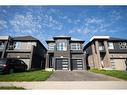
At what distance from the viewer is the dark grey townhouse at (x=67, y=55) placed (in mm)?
18594

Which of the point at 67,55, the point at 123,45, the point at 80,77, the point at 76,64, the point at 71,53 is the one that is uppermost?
the point at 123,45

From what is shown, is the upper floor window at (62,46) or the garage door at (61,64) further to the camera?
the upper floor window at (62,46)

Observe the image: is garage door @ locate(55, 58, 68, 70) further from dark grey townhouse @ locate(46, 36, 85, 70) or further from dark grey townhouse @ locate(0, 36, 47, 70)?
dark grey townhouse @ locate(0, 36, 47, 70)

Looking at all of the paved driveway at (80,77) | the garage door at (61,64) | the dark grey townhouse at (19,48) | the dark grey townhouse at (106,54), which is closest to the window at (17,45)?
the dark grey townhouse at (19,48)

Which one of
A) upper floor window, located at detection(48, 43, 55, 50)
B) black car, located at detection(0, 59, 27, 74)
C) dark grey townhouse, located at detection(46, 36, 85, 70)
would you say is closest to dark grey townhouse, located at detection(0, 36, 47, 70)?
upper floor window, located at detection(48, 43, 55, 50)

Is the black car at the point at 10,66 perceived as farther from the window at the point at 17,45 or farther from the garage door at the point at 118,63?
the garage door at the point at 118,63

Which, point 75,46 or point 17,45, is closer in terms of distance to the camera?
point 75,46

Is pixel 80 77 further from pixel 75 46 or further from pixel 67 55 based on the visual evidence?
pixel 75 46

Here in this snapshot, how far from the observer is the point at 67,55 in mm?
18812

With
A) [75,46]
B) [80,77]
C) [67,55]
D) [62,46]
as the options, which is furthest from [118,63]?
[80,77]

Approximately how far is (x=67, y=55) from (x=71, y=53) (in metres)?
0.91

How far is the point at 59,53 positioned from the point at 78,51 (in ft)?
8.79
